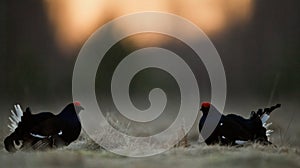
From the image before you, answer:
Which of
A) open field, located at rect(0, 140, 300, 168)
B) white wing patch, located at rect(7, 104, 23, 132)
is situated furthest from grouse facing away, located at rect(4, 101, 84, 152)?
open field, located at rect(0, 140, 300, 168)

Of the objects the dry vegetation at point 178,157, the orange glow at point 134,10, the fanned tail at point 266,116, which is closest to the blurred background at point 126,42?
the orange glow at point 134,10

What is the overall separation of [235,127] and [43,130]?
63 cm

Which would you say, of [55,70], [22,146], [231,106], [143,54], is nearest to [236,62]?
[231,106]

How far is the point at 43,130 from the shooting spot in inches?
74.7

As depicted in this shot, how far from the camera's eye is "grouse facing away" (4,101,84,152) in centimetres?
186

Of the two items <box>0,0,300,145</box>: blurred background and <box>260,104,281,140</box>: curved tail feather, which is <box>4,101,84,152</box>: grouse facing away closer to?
<box>0,0,300,145</box>: blurred background

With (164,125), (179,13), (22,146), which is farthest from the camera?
(179,13)

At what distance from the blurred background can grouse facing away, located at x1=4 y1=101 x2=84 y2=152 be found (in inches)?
7.0

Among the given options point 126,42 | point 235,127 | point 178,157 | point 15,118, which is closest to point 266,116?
point 235,127

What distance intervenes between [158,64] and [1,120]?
69 cm

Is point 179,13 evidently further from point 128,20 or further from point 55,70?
point 55,70

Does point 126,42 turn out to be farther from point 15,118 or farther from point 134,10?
point 15,118

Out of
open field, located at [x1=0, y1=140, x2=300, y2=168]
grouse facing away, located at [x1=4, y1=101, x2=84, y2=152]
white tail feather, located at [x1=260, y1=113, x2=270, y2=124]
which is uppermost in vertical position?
white tail feather, located at [x1=260, y1=113, x2=270, y2=124]

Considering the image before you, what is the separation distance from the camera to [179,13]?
2.32 meters
